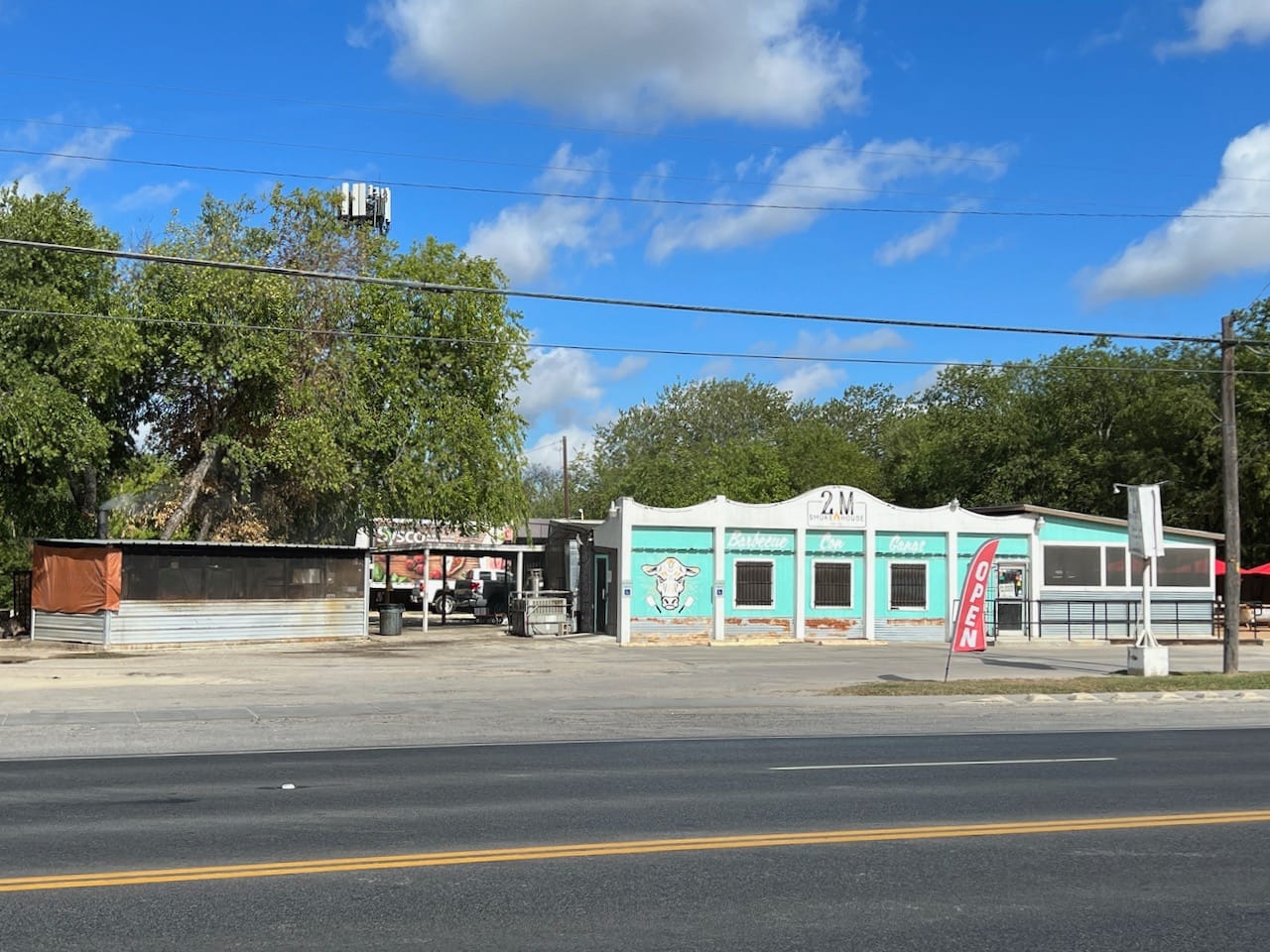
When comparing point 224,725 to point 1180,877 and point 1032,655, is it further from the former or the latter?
point 1032,655

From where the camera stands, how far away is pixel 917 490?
7456 cm

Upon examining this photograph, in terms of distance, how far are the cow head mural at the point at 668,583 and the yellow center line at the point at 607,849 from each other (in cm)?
2397

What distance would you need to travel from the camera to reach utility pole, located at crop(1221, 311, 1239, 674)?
82.8 ft

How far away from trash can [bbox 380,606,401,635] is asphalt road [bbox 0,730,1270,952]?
72.2 ft

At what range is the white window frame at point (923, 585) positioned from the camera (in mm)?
35844

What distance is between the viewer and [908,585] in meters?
36.0

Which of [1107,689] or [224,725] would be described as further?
[1107,689]

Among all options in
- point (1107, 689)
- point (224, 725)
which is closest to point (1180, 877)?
point (224, 725)

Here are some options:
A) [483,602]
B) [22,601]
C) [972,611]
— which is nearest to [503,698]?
[972,611]

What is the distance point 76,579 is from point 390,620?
8.53 m

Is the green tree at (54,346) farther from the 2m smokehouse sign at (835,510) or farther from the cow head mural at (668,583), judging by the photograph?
the 2m smokehouse sign at (835,510)

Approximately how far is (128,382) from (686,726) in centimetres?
2462

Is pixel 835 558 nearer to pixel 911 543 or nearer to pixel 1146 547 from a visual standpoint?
pixel 911 543

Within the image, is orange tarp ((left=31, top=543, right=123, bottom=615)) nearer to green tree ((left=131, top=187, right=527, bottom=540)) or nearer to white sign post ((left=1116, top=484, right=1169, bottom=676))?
green tree ((left=131, top=187, right=527, bottom=540))
